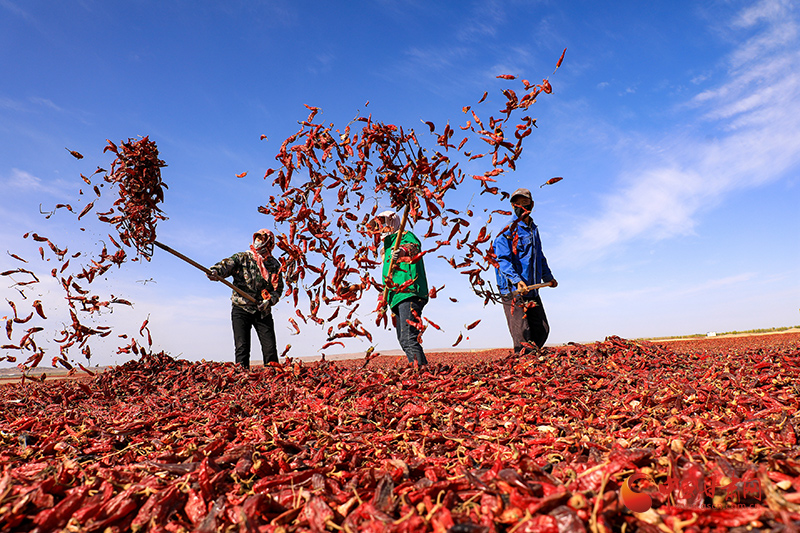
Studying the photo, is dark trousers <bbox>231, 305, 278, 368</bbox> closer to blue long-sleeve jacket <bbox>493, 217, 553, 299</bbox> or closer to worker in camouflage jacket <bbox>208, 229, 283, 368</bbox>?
worker in camouflage jacket <bbox>208, 229, 283, 368</bbox>

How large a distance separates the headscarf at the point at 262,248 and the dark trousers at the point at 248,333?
1.11 metres

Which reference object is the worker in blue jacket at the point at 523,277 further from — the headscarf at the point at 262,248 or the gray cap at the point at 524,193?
the headscarf at the point at 262,248

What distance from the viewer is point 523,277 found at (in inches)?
274

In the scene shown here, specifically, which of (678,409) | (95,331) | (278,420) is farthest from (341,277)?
(95,331)

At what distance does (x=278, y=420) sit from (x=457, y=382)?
75.9 inches

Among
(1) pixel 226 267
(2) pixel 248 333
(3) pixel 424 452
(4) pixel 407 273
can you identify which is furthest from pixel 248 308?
(3) pixel 424 452

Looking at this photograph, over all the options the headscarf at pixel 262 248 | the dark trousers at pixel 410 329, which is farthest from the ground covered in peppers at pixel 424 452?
the headscarf at pixel 262 248

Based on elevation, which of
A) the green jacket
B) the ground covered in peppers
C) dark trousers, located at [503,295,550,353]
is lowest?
the ground covered in peppers

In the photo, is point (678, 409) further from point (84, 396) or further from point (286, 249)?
point (84, 396)

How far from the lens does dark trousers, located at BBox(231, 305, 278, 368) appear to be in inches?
304

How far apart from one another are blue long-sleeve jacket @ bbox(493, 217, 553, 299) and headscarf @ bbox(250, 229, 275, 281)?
10.3 ft

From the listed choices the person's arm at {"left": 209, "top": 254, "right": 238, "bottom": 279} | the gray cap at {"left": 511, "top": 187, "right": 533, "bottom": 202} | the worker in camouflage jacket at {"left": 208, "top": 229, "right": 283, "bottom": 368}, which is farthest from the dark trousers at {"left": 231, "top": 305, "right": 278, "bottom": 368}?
the gray cap at {"left": 511, "top": 187, "right": 533, "bottom": 202}

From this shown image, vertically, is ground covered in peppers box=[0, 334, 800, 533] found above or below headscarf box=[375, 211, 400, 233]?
below

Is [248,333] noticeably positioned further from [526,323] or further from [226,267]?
[526,323]
